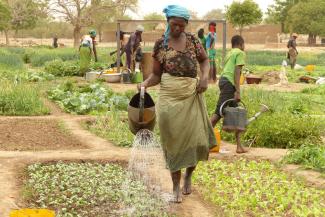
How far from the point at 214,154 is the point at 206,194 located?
160 centimetres

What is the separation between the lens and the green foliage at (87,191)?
4922 millimetres

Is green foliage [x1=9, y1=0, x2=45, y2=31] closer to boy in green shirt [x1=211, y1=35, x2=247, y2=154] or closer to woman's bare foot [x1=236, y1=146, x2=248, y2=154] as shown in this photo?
boy in green shirt [x1=211, y1=35, x2=247, y2=154]

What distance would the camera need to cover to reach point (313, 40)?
52.2 meters

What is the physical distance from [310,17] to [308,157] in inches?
1627

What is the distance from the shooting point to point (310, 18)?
4597cm

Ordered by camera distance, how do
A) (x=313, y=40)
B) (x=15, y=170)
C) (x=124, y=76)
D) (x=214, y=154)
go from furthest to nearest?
(x=313, y=40)
(x=124, y=76)
(x=214, y=154)
(x=15, y=170)

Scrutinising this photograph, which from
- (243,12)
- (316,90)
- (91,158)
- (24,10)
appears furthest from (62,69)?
(24,10)

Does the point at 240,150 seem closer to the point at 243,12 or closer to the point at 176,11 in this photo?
the point at 176,11

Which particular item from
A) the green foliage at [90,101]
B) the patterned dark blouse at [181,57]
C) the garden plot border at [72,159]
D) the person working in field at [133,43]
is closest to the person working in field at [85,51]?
the person working in field at [133,43]

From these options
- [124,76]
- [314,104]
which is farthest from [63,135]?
[124,76]

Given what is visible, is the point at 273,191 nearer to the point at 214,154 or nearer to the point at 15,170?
the point at 214,154

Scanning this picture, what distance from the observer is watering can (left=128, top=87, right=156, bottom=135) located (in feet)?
16.6

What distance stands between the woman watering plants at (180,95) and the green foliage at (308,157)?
1.59m

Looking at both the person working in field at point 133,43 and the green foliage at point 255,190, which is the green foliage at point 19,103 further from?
the person working in field at point 133,43
